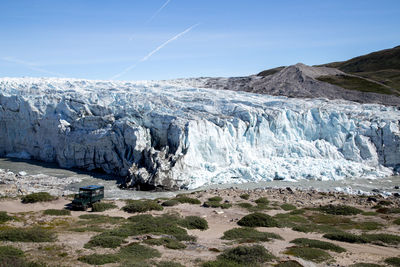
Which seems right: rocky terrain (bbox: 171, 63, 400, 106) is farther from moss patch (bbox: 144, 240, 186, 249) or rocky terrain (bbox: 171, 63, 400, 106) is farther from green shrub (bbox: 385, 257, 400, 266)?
moss patch (bbox: 144, 240, 186, 249)

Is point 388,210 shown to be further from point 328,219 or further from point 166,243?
point 166,243

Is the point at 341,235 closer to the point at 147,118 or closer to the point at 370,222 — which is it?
the point at 370,222

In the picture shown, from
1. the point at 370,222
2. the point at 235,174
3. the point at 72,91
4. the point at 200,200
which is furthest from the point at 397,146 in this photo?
the point at 72,91

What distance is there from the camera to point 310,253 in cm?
1099

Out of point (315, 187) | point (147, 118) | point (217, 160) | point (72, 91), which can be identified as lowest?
point (315, 187)

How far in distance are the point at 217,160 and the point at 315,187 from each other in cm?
825

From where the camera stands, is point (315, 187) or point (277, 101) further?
point (277, 101)

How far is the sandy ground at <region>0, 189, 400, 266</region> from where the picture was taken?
1054cm

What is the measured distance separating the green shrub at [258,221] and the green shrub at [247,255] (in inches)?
181

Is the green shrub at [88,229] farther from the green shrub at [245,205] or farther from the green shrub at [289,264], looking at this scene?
the green shrub at [245,205]

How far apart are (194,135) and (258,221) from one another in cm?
1422

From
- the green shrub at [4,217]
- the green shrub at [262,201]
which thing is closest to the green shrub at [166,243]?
the green shrub at [4,217]

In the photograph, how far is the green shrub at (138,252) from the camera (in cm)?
1018

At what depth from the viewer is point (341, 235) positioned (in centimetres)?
1323
